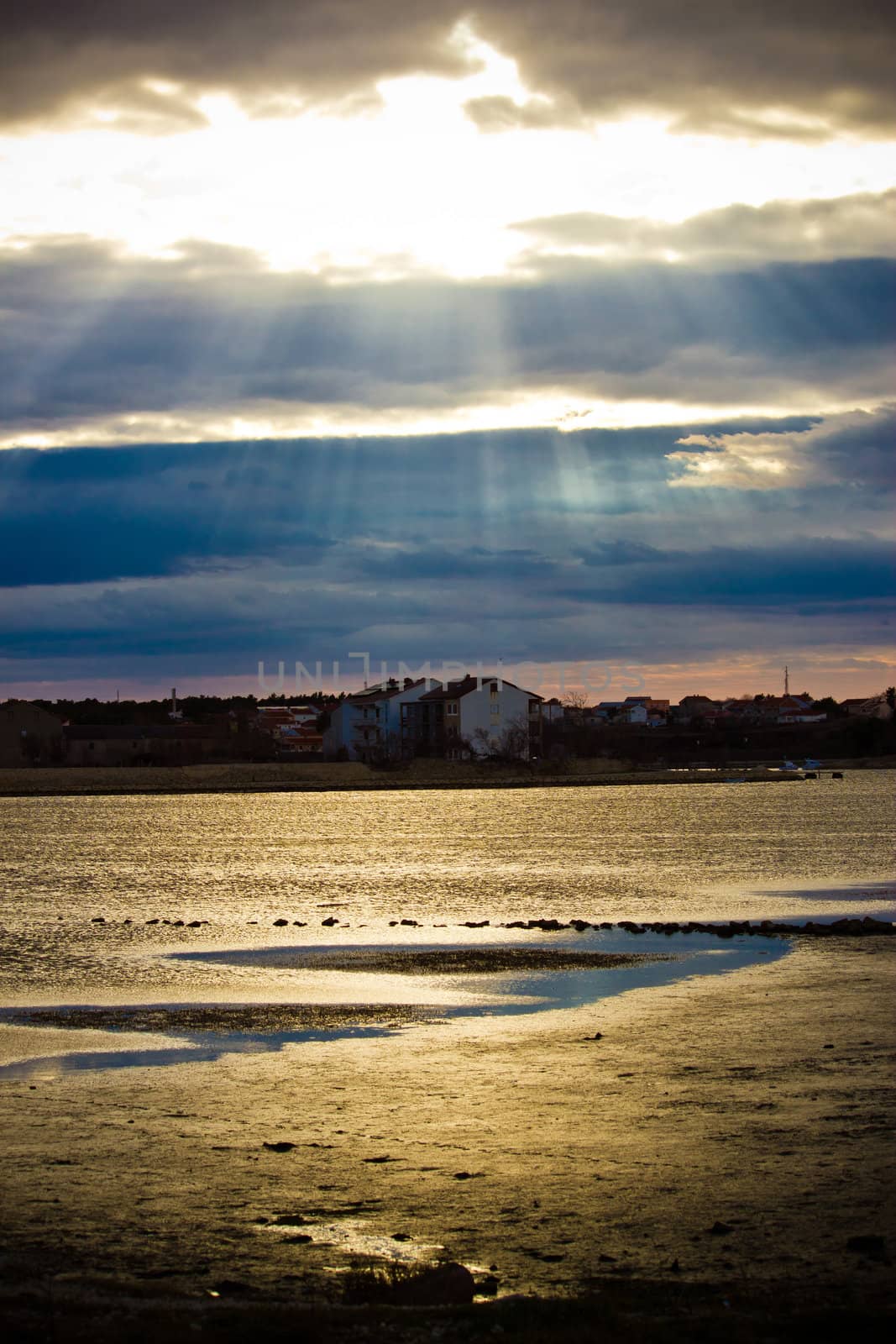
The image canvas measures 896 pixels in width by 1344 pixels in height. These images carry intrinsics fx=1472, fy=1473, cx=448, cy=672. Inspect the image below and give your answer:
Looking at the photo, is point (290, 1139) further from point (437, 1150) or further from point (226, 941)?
point (226, 941)

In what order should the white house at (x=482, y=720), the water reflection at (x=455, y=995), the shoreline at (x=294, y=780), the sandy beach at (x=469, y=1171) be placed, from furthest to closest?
the white house at (x=482, y=720) → the shoreline at (x=294, y=780) → the water reflection at (x=455, y=995) → the sandy beach at (x=469, y=1171)

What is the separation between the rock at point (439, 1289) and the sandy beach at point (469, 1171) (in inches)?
10.5

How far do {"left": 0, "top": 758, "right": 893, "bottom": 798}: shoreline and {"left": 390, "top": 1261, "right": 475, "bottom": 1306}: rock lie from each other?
121 meters

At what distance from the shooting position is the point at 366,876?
4712 cm

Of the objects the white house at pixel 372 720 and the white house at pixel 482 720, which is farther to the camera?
the white house at pixel 372 720

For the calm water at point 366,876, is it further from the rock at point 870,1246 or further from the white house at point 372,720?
the white house at point 372,720

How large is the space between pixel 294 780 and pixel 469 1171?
451 ft

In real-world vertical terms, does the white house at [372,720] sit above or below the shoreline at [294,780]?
above

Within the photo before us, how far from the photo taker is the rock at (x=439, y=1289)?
852 centimetres

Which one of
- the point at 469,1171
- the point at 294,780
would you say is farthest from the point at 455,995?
the point at 294,780

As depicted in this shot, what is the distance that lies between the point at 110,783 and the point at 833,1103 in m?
129

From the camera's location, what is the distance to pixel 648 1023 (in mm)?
18688

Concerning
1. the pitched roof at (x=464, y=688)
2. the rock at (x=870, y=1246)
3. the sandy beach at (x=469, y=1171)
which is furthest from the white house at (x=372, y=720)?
the rock at (x=870, y=1246)

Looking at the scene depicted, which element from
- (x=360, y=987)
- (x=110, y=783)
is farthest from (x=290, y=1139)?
(x=110, y=783)
